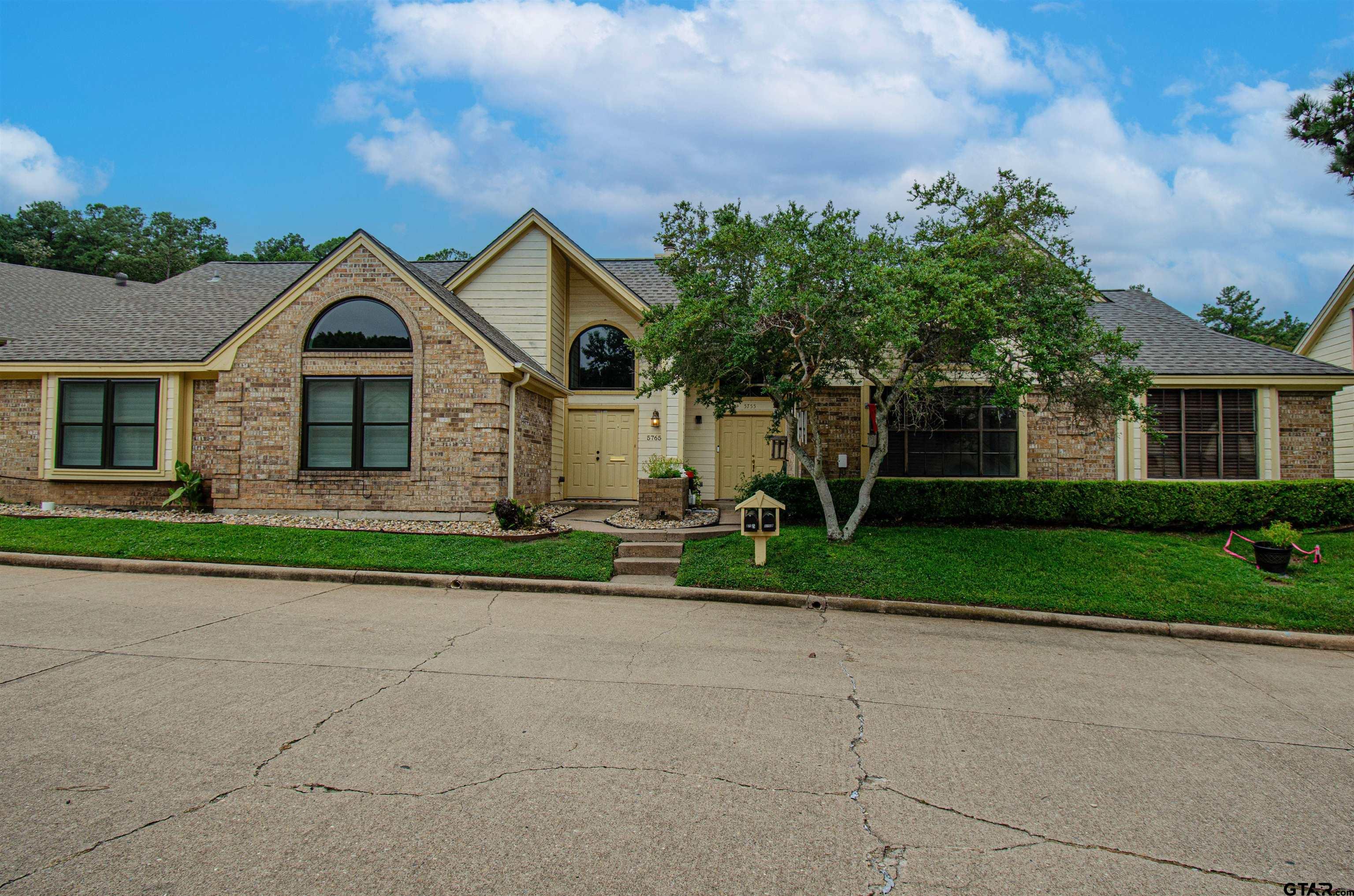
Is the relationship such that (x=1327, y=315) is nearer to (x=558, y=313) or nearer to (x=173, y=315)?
(x=558, y=313)

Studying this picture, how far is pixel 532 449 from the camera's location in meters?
13.6

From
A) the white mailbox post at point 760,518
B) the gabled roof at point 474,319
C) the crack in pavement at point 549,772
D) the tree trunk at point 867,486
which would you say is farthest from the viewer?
the gabled roof at point 474,319

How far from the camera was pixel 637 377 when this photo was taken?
15.5 m

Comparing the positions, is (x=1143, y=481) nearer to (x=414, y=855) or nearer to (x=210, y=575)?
(x=414, y=855)

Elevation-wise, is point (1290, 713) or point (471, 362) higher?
point (471, 362)

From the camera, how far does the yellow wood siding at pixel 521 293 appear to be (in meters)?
14.9

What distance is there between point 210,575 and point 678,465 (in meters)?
7.39

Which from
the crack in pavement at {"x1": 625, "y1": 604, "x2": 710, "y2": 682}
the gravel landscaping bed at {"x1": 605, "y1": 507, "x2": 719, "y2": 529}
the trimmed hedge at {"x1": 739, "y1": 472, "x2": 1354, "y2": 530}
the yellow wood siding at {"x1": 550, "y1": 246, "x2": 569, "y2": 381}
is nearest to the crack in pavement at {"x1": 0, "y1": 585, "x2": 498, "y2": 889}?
the crack in pavement at {"x1": 625, "y1": 604, "x2": 710, "y2": 682}

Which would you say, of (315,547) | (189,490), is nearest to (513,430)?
(315,547)

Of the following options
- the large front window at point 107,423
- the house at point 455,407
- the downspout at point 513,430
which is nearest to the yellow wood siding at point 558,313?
the house at point 455,407

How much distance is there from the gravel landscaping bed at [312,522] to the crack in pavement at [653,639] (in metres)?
3.66

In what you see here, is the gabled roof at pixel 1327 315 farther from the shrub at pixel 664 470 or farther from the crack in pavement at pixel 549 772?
the crack in pavement at pixel 549 772

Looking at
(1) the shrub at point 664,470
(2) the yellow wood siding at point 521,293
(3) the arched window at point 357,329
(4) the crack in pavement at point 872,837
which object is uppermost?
(2) the yellow wood siding at point 521,293

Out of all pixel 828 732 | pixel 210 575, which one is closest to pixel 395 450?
pixel 210 575
